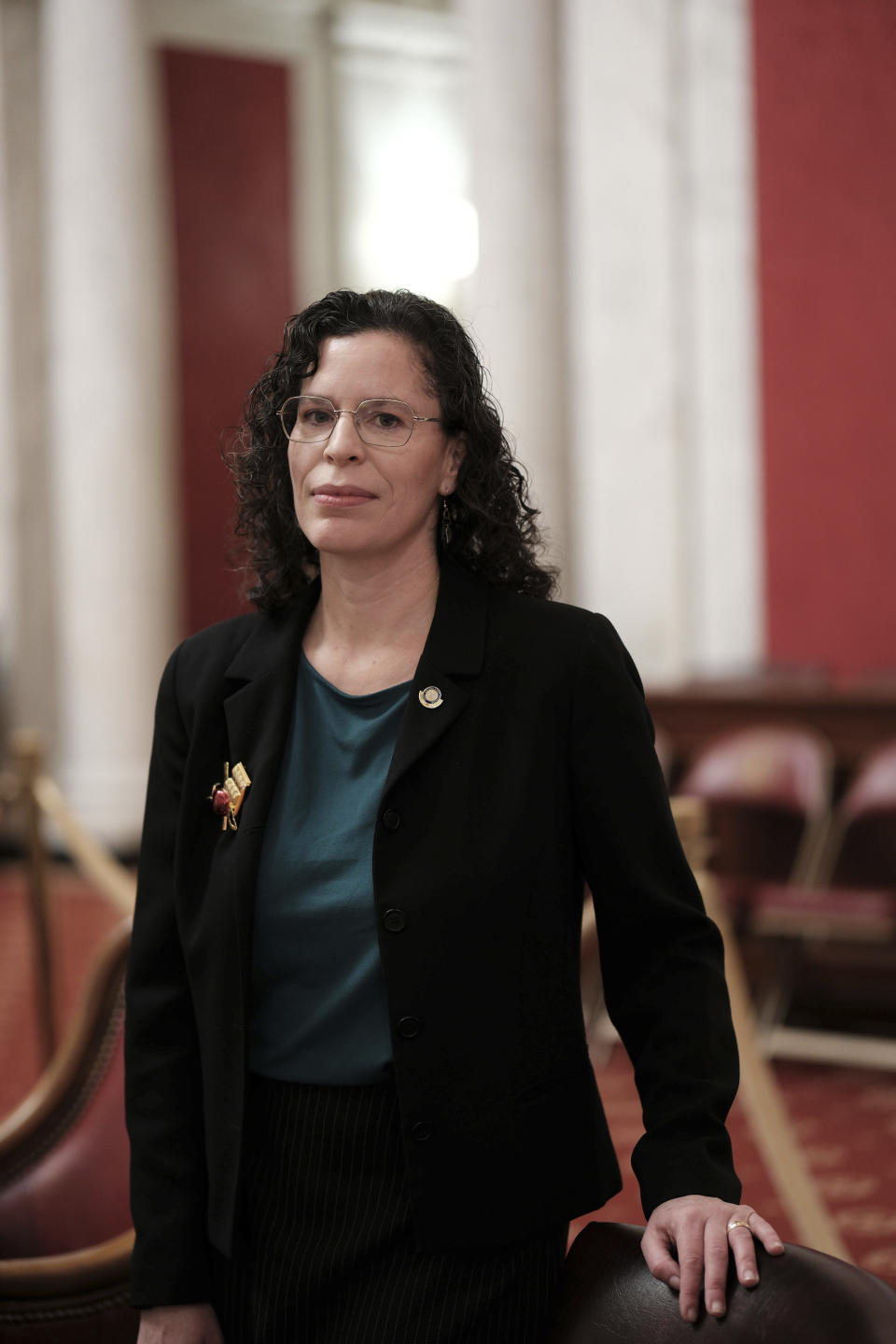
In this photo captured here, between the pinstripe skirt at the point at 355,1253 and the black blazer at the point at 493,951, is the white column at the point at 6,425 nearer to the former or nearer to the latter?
the black blazer at the point at 493,951

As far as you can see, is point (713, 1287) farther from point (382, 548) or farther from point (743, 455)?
point (743, 455)

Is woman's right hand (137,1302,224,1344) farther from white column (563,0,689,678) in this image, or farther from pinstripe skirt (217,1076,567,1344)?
white column (563,0,689,678)

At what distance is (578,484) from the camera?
342 inches

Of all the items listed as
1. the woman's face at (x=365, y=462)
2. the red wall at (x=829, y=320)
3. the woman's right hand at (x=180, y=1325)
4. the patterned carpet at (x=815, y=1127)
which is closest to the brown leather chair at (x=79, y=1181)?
the woman's right hand at (x=180, y=1325)

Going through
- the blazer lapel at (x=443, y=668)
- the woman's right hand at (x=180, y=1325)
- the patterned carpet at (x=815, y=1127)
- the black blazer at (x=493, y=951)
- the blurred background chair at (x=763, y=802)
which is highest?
the blazer lapel at (x=443, y=668)

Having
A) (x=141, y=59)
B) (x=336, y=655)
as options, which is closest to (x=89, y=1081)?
(x=336, y=655)

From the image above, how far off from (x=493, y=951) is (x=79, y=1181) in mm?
1055

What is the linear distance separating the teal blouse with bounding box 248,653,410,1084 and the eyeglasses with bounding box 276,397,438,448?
28cm

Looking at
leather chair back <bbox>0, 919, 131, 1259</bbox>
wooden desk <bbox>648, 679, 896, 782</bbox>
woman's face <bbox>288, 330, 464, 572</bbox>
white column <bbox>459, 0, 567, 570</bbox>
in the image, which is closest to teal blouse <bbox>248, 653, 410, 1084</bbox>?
woman's face <bbox>288, 330, 464, 572</bbox>

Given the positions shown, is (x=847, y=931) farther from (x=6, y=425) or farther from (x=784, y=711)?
(x=6, y=425)

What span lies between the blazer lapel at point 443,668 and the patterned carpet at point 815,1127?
1715 millimetres

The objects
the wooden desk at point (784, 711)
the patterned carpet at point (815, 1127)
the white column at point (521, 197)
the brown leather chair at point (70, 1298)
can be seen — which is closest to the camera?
the brown leather chair at point (70, 1298)

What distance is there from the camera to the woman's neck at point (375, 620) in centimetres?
164

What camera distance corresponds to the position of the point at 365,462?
1.60 m
